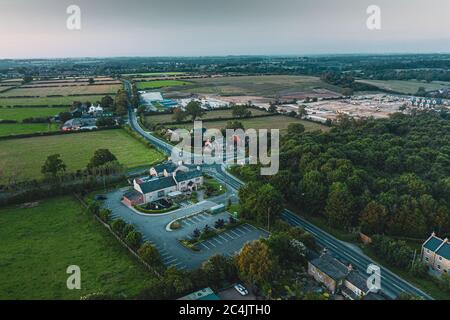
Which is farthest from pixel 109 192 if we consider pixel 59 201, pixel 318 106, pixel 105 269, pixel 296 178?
pixel 318 106

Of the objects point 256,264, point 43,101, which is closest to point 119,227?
point 256,264

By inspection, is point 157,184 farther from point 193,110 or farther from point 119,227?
point 193,110

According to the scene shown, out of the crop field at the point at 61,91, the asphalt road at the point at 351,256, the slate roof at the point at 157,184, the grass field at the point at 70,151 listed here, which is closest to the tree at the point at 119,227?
the slate roof at the point at 157,184

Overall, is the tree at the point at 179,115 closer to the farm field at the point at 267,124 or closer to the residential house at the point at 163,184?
the farm field at the point at 267,124

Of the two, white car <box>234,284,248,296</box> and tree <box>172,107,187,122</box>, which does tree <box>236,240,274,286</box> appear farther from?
tree <box>172,107,187,122</box>

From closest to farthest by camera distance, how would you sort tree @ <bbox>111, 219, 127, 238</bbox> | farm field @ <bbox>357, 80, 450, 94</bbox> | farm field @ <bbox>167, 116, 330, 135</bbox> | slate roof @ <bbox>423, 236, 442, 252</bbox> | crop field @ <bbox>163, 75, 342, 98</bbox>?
slate roof @ <bbox>423, 236, 442, 252</bbox>, tree @ <bbox>111, 219, 127, 238</bbox>, farm field @ <bbox>167, 116, 330, 135</bbox>, crop field @ <bbox>163, 75, 342, 98</bbox>, farm field @ <bbox>357, 80, 450, 94</bbox>

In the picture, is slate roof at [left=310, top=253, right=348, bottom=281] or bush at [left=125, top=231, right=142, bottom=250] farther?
bush at [left=125, top=231, right=142, bottom=250]

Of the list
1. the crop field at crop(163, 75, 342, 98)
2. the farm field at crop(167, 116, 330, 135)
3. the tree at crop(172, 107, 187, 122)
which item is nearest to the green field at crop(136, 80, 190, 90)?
the crop field at crop(163, 75, 342, 98)
